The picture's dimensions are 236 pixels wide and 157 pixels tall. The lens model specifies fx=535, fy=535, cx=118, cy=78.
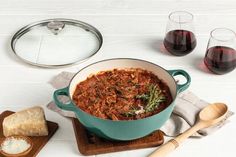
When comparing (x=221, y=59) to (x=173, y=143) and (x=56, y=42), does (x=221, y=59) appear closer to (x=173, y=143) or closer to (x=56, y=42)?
(x=173, y=143)

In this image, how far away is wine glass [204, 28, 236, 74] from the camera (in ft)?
5.69

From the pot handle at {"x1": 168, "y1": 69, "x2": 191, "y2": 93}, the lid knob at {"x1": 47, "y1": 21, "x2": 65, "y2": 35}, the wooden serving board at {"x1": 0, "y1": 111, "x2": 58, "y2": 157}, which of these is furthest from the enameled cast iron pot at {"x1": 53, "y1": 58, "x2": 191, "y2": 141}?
the lid knob at {"x1": 47, "y1": 21, "x2": 65, "y2": 35}

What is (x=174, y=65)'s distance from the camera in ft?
5.95

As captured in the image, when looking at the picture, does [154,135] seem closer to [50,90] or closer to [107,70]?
[107,70]

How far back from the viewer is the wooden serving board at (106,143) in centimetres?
145

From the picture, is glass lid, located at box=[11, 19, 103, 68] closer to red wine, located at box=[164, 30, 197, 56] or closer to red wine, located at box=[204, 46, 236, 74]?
red wine, located at box=[164, 30, 197, 56]

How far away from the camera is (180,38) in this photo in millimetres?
1827

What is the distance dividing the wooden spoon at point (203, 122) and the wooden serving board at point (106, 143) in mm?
48

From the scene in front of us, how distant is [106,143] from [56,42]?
0.57 metres

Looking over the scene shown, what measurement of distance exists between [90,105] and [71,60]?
39 centimetres

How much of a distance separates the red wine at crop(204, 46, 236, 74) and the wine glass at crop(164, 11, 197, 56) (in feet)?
0.30

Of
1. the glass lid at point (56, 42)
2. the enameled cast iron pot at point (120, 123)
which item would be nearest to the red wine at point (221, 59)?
the enameled cast iron pot at point (120, 123)

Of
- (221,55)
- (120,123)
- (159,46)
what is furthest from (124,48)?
(120,123)

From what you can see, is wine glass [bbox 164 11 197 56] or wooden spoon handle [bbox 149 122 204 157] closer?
wooden spoon handle [bbox 149 122 204 157]
